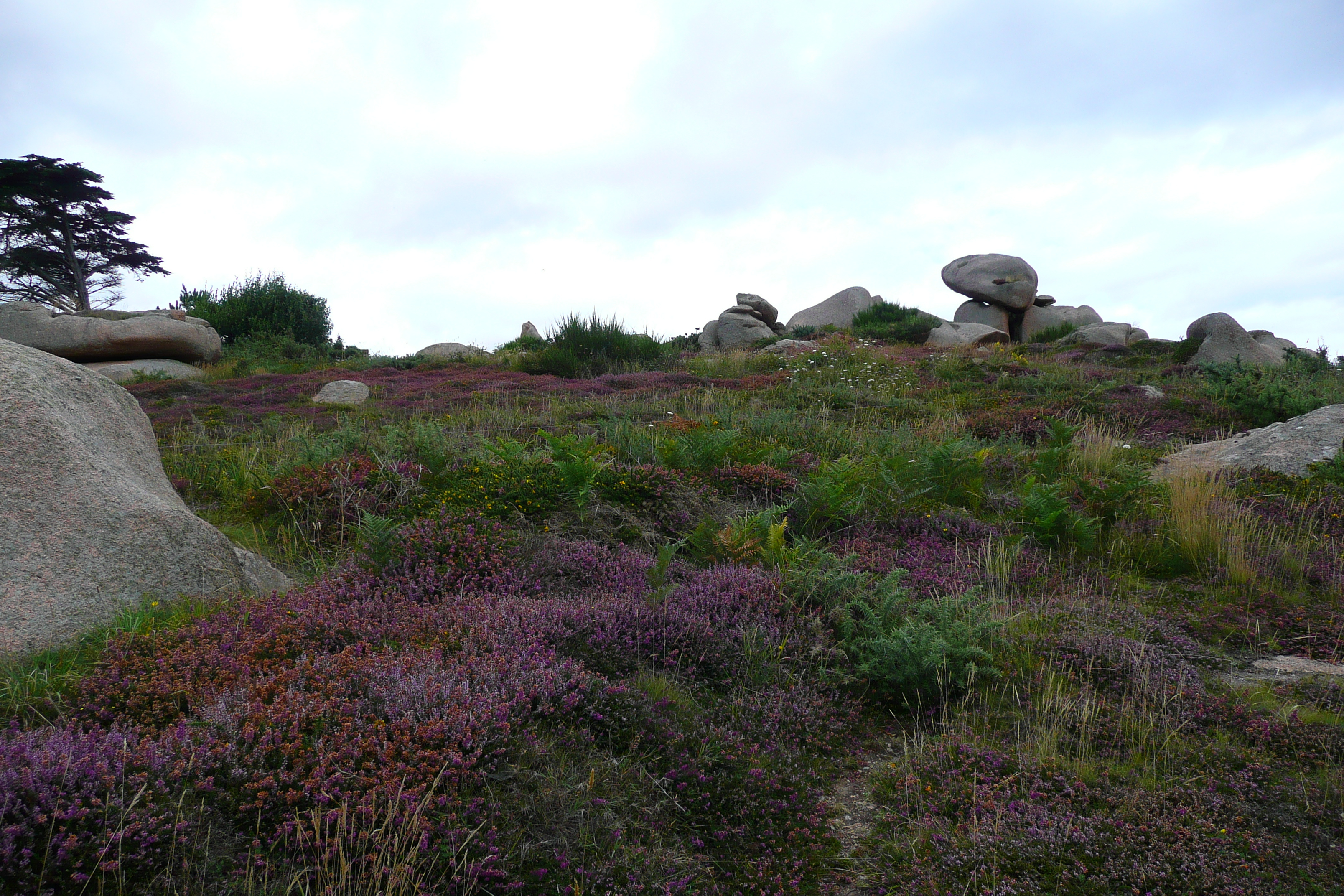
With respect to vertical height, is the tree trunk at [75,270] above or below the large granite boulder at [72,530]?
above

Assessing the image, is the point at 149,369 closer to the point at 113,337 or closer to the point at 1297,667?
the point at 113,337

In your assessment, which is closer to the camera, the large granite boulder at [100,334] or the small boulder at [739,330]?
the large granite boulder at [100,334]

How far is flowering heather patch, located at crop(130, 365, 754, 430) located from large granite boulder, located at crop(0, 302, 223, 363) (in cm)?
415

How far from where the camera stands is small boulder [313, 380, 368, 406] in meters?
12.9

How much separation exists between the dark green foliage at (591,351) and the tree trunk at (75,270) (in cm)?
2363

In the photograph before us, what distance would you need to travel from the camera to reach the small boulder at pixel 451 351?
2094 cm

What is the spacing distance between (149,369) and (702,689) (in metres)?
20.1

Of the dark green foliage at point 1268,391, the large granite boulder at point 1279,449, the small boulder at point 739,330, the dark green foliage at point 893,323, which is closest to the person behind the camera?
the large granite boulder at point 1279,449

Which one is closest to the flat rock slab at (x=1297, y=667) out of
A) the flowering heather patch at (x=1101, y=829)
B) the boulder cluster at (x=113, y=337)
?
the flowering heather patch at (x=1101, y=829)

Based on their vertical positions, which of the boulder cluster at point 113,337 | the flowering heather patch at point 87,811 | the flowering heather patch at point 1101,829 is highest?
the boulder cluster at point 113,337

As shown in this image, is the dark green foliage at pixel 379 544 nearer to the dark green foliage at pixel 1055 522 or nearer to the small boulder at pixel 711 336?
the dark green foliage at pixel 1055 522

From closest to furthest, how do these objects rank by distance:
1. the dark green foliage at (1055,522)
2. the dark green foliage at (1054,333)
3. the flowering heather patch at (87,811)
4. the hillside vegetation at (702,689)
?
the flowering heather patch at (87,811) < the hillside vegetation at (702,689) < the dark green foliage at (1055,522) < the dark green foliage at (1054,333)

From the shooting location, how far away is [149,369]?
1853cm

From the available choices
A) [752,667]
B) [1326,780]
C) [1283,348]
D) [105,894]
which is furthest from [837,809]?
[1283,348]
